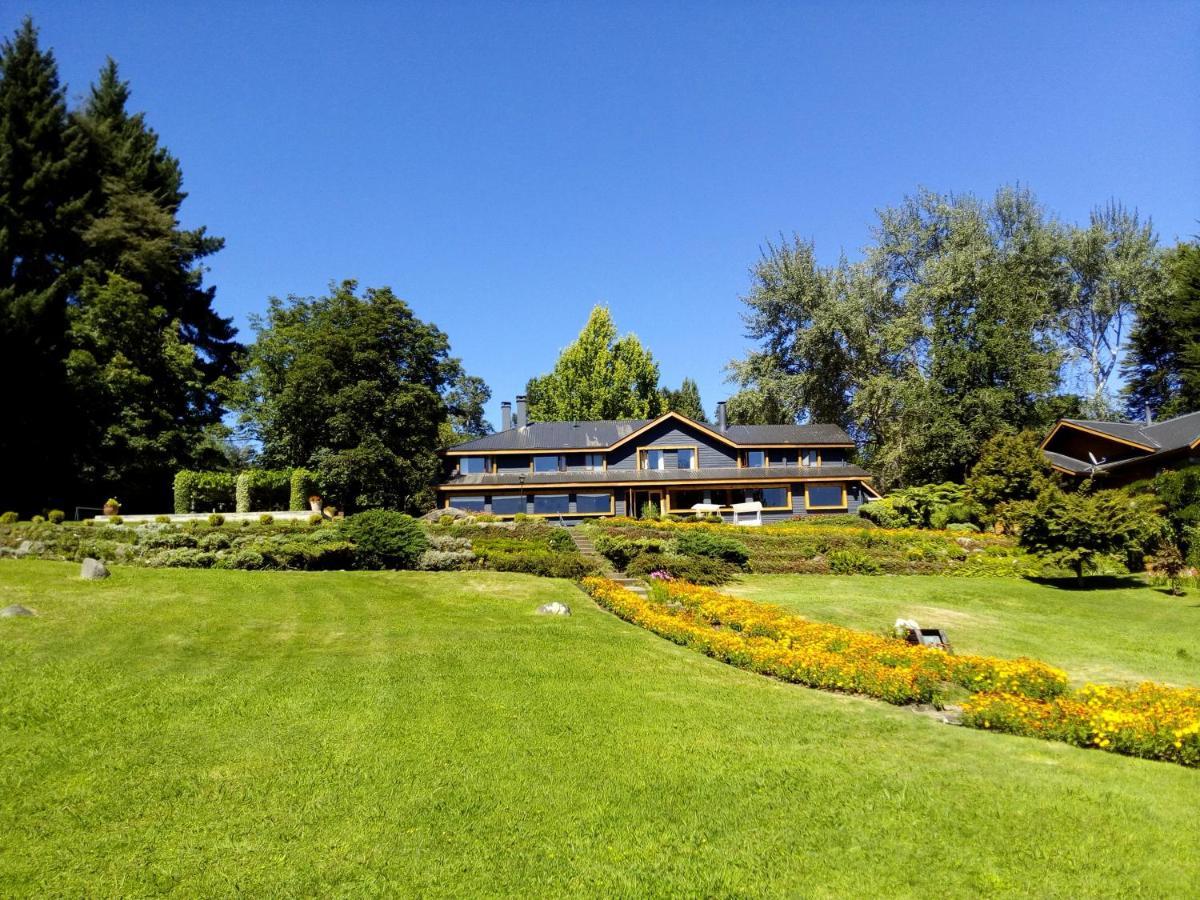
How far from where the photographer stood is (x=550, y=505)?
1615 inches

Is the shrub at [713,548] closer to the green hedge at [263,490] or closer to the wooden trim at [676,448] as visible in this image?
the wooden trim at [676,448]

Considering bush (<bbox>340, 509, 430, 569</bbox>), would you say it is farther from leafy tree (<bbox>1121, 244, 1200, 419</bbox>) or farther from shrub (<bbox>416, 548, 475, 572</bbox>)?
leafy tree (<bbox>1121, 244, 1200, 419</bbox>)

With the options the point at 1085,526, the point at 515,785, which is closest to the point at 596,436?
the point at 1085,526

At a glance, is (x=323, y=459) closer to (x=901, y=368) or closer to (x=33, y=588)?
(x=33, y=588)

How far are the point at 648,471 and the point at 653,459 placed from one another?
2.99 feet

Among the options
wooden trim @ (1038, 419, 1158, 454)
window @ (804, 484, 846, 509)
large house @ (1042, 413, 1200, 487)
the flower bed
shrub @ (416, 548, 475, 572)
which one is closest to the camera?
the flower bed

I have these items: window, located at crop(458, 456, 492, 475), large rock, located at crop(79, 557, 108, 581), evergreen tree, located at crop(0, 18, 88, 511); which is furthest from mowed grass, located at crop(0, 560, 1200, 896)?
window, located at crop(458, 456, 492, 475)

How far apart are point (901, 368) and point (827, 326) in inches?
246

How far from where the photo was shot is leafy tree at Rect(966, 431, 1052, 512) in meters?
31.6

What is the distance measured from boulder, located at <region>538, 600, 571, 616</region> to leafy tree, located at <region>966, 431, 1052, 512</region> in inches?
923

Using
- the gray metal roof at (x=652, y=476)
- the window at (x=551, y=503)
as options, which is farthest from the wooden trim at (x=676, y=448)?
the window at (x=551, y=503)

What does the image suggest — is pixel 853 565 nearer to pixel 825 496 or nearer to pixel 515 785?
pixel 825 496

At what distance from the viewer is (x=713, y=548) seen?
24.9 metres

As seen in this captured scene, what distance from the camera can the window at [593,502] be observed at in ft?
135
